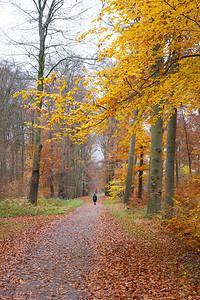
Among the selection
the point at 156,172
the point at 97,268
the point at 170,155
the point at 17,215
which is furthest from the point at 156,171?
the point at 17,215

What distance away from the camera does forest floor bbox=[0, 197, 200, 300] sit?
12.8 feet

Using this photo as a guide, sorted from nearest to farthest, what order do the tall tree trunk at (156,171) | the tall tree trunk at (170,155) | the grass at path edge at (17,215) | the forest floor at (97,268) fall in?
the forest floor at (97,268) → the tall tree trunk at (170,155) → the grass at path edge at (17,215) → the tall tree trunk at (156,171)

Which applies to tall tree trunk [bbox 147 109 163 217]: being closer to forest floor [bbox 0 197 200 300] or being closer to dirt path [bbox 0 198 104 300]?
forest floor [bbox 0 197 200 300]

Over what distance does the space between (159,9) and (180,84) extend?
1.82 metres

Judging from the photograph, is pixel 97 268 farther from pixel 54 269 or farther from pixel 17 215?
pixel 17 215

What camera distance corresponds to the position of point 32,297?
12.3 ft

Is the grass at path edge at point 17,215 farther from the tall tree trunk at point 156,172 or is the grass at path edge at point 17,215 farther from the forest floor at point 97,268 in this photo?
the tall tree trunk at point 156,172

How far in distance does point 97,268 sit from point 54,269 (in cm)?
102

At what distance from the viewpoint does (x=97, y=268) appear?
5.05 meters

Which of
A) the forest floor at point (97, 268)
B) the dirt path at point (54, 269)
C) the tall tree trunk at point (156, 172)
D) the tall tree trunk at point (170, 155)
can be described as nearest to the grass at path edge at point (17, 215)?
the forest floor at point (97, 268)

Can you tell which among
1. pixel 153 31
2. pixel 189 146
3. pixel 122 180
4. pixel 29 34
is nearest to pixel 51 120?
pixel 153 31

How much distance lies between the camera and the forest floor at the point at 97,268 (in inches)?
154

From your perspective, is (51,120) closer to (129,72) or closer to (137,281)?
(129,72)

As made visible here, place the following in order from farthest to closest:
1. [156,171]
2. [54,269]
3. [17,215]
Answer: [17,215], [156,171], [54,269]
